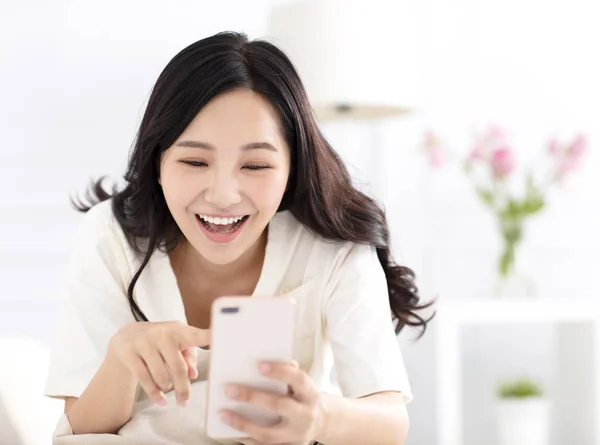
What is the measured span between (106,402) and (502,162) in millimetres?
1994

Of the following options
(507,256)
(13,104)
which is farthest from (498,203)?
(13,104)

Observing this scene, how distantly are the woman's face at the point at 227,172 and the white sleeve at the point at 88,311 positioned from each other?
24 centimetres

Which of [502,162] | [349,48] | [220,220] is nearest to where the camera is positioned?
[220,220]

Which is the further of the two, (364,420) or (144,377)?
(364,420)

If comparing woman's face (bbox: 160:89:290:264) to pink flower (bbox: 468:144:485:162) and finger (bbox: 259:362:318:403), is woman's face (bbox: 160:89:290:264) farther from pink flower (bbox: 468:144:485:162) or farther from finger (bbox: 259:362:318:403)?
pink flower (bbox: 468:144:485:162)

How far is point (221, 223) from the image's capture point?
1380 millimetres

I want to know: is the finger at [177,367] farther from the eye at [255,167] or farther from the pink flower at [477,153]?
the pink flower at [477,153]

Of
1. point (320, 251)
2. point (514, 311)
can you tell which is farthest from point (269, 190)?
point (514, 311)

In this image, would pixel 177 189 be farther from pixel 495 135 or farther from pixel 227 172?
pixel 495 135

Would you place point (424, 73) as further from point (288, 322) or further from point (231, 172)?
point (288, 322)

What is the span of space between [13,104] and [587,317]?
212 centimetres

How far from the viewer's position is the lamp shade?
2637 millimetres

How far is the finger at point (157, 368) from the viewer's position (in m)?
1.11

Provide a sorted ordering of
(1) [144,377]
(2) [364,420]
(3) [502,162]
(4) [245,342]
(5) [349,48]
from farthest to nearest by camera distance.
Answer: (3) [502,162] → (5) [349,48] → (2) [364,420] → (1) [144,377] → (4) [245,342]
